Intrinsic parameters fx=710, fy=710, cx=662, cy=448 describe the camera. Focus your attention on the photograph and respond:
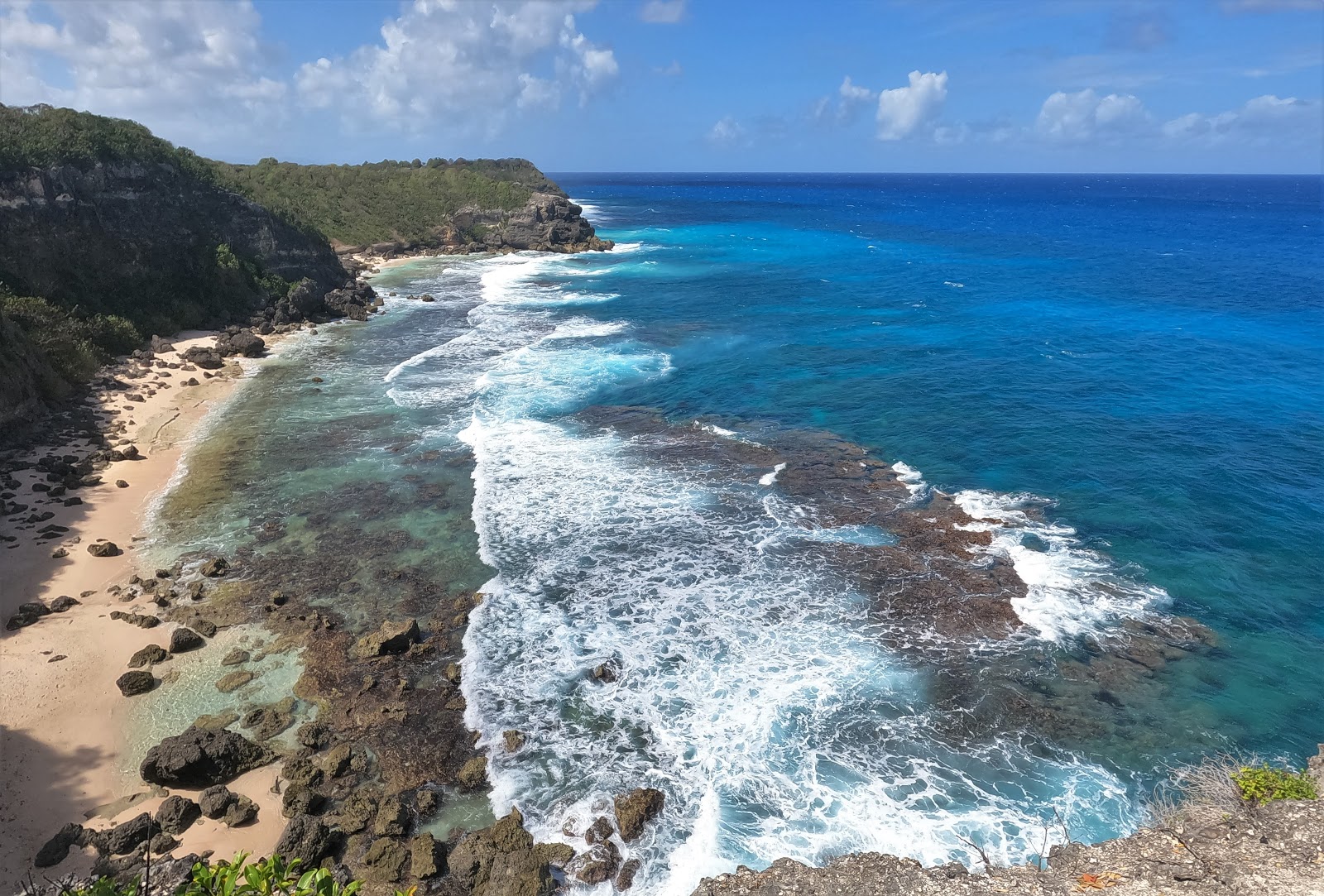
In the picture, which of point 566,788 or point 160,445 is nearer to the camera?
point 566,788

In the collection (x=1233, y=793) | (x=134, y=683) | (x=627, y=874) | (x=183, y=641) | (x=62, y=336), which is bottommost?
(x=627, y=874)

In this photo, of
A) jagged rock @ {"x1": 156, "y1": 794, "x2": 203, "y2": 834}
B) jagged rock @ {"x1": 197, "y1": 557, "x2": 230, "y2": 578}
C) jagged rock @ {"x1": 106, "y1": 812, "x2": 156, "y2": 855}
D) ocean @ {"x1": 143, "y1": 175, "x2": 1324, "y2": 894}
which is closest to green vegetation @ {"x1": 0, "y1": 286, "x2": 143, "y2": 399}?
ocean @ {"x1": 143, "y1": 175, "x2": 1324, "y2": 894}

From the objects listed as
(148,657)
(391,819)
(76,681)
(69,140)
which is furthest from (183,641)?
(69,140)

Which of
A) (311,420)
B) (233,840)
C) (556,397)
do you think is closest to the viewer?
(233,840)

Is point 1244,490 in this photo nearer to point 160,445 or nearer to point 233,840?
point 233,840

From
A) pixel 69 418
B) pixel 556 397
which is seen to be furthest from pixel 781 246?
pixel 69 418

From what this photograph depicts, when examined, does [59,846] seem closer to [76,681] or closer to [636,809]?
[76,681]

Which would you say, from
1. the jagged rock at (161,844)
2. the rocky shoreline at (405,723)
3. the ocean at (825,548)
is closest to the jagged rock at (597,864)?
the rocky shoreline at (405,723)

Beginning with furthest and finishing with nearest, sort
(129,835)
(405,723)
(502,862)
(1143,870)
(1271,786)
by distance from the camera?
(405,723), (129,835), (502,862), (1271,786), (1143,870)
